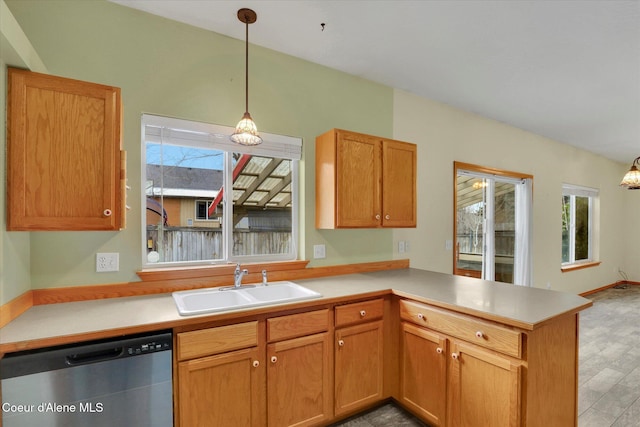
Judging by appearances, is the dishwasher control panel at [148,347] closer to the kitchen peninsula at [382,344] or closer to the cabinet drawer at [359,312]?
the kitchen peninsula at [382,344]

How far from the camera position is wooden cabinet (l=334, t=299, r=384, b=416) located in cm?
198

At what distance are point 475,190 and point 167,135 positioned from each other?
362 centimetres

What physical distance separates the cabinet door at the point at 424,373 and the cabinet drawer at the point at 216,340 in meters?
1.07

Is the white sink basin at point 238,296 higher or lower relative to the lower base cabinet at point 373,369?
higher

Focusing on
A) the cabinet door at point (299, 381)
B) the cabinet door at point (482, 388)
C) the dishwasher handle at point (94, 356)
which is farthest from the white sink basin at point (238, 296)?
the cabinet door at point (482, 388)

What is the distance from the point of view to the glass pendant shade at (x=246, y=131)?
1817 mm

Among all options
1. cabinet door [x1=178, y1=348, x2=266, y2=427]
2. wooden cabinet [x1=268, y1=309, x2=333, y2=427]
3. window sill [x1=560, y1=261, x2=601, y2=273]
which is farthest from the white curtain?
cabinet door [x1=178, y1=348, x2=266, y2=427]

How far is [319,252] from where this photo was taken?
8.62 ft

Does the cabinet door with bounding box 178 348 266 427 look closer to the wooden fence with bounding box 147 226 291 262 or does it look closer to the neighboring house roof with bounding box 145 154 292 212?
the wooden fence with bounding box 147 226 291 262

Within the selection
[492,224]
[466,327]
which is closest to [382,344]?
[466,327]

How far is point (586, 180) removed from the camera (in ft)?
18.5

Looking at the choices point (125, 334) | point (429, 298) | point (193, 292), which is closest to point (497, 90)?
point (429, 298)

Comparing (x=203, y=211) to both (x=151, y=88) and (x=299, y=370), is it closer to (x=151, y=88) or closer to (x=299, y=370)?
(x=151, y=88)

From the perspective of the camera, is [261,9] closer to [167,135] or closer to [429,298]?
[167,135]
